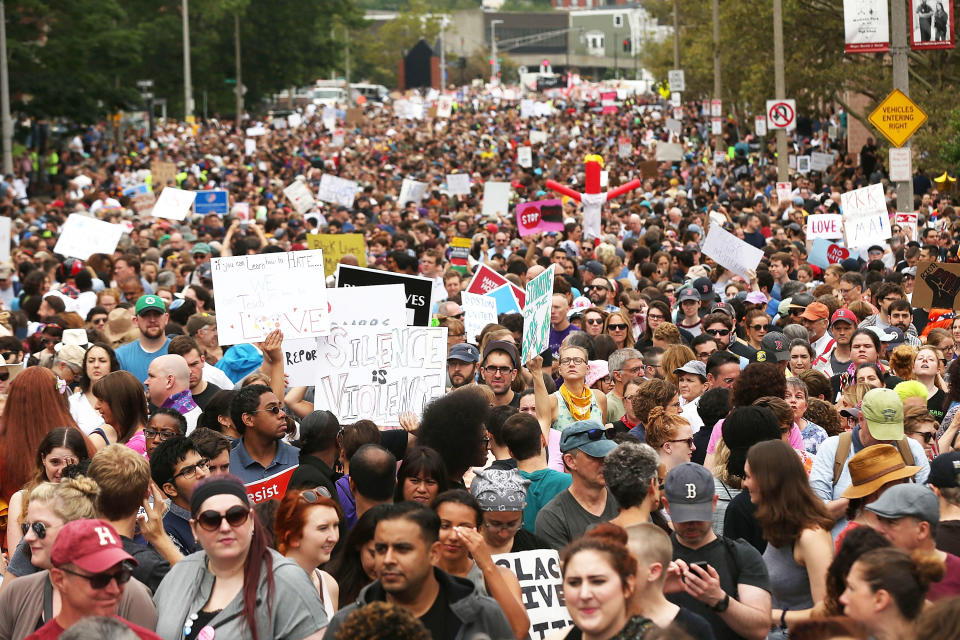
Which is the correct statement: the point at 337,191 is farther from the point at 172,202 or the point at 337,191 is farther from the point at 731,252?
the point at 731,252

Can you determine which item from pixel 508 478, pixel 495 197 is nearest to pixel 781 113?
pixel 495 197

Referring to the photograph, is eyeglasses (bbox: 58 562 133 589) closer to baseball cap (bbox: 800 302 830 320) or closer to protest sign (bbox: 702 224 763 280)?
baseball cap (bbox: 800 302 830 320)

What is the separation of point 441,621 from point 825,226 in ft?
49.8

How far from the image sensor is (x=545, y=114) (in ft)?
247

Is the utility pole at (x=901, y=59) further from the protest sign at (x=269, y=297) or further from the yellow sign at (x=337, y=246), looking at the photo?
the protest sign at (x=269, y=297)

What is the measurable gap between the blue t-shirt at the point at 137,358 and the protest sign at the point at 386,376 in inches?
61.6

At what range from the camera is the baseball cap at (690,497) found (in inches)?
219

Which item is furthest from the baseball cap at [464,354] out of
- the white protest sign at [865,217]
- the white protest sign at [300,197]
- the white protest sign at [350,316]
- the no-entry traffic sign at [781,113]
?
the no-entry traffic sign at [781,113]

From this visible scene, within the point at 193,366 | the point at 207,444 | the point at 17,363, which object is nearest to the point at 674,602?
the point at 207,444

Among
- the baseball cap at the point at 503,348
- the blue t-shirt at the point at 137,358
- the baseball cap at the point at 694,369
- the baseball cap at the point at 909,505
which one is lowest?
the baseball cap at the point at 909,505

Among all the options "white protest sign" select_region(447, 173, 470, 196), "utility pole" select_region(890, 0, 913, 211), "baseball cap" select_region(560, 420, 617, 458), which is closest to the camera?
"baseball cap" select_region(560, 420, 617, 458)

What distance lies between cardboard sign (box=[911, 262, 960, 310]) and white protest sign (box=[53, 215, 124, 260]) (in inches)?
355

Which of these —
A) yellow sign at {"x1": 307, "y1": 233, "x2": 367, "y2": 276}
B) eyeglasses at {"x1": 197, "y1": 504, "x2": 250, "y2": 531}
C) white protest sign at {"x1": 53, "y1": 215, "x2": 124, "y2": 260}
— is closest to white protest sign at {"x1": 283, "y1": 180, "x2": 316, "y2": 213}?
white protest sign at {"x1": 53, "y1": 215, "x2": 124, "y2": 260}

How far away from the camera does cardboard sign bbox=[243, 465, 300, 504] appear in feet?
23.4
